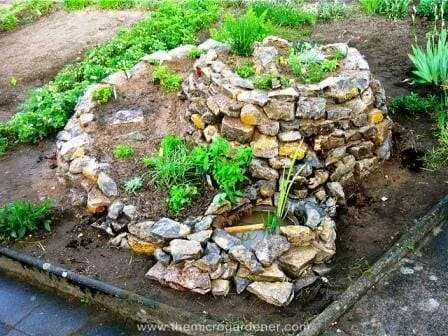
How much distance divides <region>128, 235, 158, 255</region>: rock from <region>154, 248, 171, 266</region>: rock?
0.15 meters

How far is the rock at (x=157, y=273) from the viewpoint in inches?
210

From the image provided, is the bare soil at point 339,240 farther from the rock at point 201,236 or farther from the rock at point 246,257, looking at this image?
the rock at point 201,236

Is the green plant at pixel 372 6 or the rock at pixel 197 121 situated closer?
the rock at pixel 197 121

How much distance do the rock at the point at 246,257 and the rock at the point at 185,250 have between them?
28cm

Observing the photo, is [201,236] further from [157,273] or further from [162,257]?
[157,273]

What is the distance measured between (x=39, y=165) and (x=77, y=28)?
474cm

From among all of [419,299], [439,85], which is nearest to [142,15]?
[439,85]

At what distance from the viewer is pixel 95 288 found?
5.34 metres

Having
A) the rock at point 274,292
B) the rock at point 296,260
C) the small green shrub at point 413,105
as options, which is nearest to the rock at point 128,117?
the rock at point 296,260

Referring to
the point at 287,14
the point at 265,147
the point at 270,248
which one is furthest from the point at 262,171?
the point at 287,14

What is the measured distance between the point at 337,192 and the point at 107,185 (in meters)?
2.24

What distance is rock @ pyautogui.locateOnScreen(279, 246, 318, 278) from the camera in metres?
5.25

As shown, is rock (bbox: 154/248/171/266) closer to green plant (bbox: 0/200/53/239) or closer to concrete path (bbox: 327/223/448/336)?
green plant (bbox: 0/200/53/239)

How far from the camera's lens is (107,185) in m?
6.15
